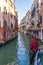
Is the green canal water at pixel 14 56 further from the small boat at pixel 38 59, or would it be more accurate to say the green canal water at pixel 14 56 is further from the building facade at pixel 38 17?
the building facade at pixel 38 17

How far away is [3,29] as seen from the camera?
28453 mm

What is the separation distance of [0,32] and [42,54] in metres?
13.0

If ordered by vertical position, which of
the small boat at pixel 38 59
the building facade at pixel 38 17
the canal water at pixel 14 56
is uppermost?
the building facade at pixel 38 17

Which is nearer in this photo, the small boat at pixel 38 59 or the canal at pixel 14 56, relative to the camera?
the small boat at pixel 38 59

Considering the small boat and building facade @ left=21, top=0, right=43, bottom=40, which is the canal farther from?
building facade @ left=21, top=0, right=43, bottom=40

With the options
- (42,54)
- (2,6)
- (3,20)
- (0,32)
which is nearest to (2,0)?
(2,6)

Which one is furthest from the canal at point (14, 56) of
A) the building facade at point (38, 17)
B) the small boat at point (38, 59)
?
the building facade at point (38, 17)

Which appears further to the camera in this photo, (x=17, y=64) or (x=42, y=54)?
(x=42, y=54)

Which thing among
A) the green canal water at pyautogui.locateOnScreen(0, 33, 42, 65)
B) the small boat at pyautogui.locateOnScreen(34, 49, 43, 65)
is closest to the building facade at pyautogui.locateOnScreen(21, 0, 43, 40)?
the green canal water at pyautogui.locateOnScreen(0, 33, 42, 65)

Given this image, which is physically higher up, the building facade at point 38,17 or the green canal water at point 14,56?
the building facade at point 38,17

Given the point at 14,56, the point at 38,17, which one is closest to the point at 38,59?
the point at 14,56

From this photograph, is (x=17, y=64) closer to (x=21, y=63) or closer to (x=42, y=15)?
(x=21, y=63)

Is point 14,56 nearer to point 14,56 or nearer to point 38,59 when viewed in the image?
point 14,56

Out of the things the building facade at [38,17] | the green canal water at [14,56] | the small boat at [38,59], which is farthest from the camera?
the building facade at [38,17]
